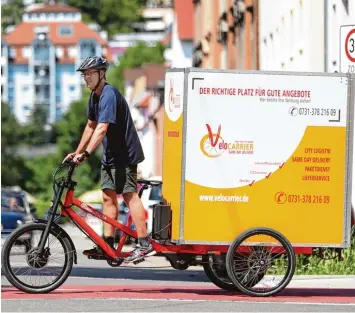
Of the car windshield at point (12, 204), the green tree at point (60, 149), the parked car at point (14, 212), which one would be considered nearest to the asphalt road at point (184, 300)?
the parked car at point (14, 212)

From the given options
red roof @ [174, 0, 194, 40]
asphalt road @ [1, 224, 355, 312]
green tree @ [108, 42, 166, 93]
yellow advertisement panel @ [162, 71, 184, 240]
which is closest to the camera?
asphalt road @ [1, 224, 355, 312]

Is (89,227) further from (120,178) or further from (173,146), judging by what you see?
(173,146)

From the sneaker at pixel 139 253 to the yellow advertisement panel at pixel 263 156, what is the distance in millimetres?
345

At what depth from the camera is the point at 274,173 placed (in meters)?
14.0

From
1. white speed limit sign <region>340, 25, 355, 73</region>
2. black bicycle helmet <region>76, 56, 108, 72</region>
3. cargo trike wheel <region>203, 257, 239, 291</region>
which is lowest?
cargo trike wheel <region>203, 257, 239, 291</region>

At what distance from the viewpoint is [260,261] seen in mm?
13984

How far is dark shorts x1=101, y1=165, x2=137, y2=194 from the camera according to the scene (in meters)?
13.8

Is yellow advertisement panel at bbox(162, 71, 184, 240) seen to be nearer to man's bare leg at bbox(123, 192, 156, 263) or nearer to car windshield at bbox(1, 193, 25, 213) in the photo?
man's bare leg at bbox(123, 192, 156, 263)

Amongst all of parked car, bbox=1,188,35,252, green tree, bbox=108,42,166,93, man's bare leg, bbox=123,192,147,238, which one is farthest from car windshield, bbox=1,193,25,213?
green tree, bbox=108,42,166,93

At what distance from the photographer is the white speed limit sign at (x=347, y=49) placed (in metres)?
17.2

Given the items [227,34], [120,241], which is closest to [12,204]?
[227,34]

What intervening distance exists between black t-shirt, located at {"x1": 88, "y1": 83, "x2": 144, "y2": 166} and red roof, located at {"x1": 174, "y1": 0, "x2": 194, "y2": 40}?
7750 centimetres

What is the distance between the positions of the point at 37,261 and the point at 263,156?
2148mm

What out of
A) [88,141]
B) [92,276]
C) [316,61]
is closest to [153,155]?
[316,61]
